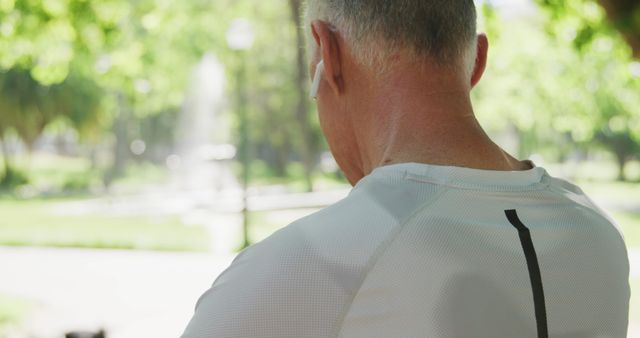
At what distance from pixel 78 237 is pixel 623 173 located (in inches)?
1313

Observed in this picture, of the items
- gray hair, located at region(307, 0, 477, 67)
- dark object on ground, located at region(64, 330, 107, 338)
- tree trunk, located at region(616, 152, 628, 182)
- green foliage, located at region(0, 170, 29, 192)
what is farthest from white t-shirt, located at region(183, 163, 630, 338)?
tree trunk, located at region(616, 152, 628, 182)

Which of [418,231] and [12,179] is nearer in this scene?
[418,231]

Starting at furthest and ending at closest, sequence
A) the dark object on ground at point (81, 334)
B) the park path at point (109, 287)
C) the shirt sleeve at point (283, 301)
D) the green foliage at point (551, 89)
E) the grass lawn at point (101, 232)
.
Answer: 1. the green foliage at point (551, 89)
2. the grass lawn at point (101, 232)
3. the park path at point (109, 287)
4. the dark object on ground at point (81, 334)
5. the shirt sleeve at point (283, 301)

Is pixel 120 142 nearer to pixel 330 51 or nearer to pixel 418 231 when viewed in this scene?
pixel 330 51

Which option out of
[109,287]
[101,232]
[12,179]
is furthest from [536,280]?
[12,179]

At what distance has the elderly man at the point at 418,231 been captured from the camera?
900 mm

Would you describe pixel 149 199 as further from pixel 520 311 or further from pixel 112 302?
pixel 520 311

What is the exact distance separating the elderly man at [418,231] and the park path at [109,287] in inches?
262

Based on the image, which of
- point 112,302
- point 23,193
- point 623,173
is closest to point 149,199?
point 23,193

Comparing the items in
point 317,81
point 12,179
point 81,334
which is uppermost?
point 317,81

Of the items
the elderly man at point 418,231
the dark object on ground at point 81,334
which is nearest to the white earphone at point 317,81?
the elderly man at point 418,231

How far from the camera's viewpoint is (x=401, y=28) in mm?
1056

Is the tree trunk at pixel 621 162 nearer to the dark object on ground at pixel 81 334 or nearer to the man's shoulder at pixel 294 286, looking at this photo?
the dark object on ground at pixel 81 334

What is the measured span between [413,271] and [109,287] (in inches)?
456
